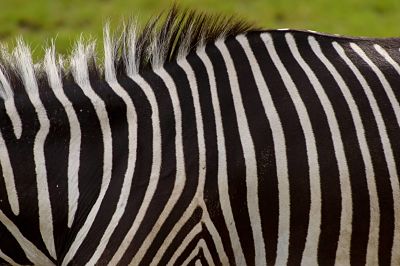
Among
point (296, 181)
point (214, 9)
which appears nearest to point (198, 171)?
point (296, 181)

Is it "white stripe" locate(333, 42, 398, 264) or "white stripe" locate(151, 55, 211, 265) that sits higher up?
"white stripe" locate(333, 42, 398, 264)

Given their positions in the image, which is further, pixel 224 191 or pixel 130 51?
pixel 130 51

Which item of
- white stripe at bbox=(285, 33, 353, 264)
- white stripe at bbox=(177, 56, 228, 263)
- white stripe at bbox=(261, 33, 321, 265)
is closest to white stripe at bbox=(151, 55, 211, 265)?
white stripe at bbox=(177, 56, 228, 263)

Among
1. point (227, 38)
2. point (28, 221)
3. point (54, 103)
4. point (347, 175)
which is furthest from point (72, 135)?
point (347, 175)

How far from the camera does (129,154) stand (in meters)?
3.32

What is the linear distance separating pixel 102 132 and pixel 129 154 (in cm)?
14

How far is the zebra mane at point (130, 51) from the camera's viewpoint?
347 cm

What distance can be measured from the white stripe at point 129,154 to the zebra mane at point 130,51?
0.02 m

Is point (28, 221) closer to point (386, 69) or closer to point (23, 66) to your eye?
point (23, 66)

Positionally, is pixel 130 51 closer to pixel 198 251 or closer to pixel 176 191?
pixel 176 191

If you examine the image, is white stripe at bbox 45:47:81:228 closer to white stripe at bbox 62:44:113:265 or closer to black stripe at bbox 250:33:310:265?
white stripe at bbox 62:44:113:265

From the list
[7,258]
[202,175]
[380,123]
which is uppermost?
[380,123]

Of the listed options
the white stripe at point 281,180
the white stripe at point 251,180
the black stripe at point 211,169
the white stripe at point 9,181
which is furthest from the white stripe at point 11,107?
the white stripe at point 281,180

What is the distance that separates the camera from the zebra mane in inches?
137
